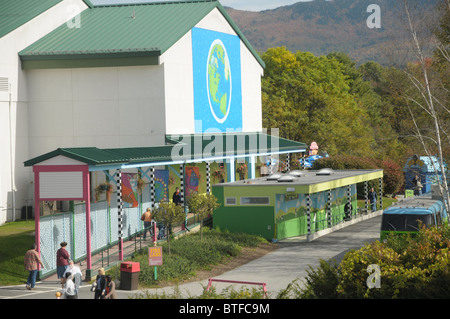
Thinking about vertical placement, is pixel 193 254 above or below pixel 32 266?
below

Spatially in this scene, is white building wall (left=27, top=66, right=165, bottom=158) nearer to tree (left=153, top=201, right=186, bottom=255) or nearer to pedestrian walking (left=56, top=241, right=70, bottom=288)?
tree (left=153, top=201, right=186, bottom=255)

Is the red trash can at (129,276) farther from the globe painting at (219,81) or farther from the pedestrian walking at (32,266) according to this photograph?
the globe painting at (219,81)

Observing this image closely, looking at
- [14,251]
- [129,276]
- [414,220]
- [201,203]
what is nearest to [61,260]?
[129,276]

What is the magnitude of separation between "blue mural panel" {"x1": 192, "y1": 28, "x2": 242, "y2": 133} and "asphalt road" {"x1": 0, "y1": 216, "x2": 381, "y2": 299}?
11.6m

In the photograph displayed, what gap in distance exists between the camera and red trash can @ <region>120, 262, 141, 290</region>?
25.3m

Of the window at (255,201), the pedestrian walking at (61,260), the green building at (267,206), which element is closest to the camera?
the pedestrian walking at (61,260)

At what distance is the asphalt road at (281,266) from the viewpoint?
2473cm

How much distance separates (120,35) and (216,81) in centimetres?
838

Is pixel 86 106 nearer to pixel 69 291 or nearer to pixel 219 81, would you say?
pixel 219 81

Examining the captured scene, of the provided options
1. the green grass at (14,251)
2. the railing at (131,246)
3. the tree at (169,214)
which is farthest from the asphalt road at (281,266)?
the tree at (169,214)

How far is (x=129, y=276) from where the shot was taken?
83.0 ft

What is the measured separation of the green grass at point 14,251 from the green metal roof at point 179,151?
4.15m

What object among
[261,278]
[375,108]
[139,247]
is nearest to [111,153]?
[139,247]

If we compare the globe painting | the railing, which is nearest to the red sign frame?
the railing
